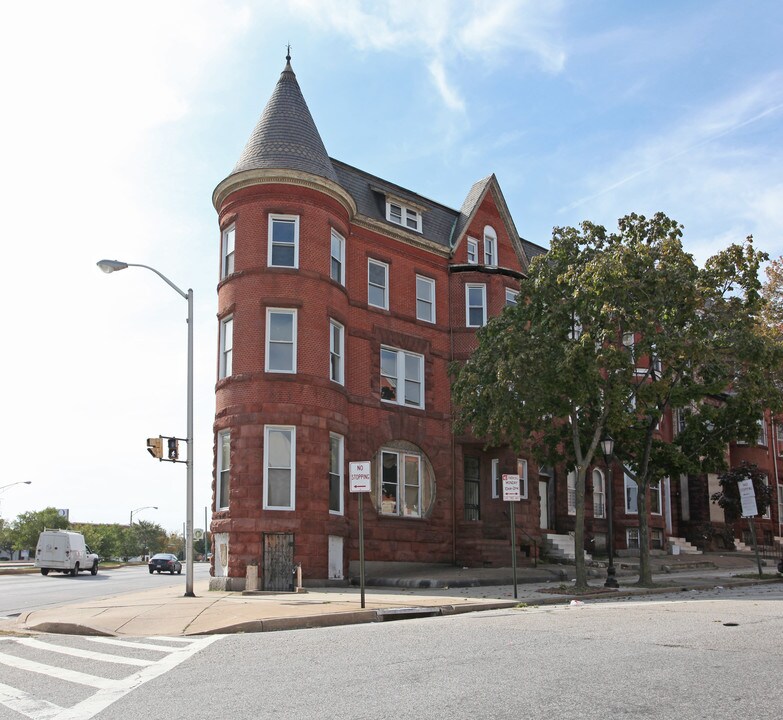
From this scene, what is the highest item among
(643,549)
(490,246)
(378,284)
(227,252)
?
(490,246)

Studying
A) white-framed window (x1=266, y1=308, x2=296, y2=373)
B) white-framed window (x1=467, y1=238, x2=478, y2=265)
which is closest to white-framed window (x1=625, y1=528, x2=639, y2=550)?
white-framed window (x1=467, y1=238, x2=478, y2=265)

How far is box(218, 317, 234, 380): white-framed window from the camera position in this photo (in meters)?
26.2

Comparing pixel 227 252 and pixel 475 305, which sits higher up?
pixel 227 252

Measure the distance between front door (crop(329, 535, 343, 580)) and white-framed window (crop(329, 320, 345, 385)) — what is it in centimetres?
489

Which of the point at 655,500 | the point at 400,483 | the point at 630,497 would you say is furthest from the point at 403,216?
the point at 655,500

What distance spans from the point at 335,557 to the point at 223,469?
4215 millimetres

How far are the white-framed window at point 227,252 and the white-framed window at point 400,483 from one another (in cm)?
783

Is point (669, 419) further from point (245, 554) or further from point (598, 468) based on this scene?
point (245, 554)

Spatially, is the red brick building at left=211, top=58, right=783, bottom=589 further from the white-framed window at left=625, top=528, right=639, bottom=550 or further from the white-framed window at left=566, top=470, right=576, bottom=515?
the white-framed window at left=625, top=528, right=639, bottom=550

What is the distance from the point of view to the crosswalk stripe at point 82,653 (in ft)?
34.3

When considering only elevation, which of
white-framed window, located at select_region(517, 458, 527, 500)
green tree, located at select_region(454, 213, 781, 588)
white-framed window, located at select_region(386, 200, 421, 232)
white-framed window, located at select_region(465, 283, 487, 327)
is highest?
white-framed window, located at select_region(386, 200, 421, 232)

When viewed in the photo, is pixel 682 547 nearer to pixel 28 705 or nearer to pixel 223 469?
pixel 223 469

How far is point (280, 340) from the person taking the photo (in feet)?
85.0

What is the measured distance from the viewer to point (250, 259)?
Answer: 26.2 m
